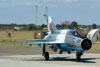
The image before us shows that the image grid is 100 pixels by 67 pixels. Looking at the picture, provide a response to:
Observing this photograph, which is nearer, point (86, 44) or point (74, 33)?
point (86, 44)

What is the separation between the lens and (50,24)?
30125 mm

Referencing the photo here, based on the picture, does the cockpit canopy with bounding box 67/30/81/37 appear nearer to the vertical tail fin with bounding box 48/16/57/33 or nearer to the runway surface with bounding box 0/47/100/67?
Result: the runway surface with bounding box 0/47/100/67

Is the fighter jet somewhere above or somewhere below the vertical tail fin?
below

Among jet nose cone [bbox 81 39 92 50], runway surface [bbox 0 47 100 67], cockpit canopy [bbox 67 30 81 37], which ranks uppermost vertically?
cockpit canopy [bbox 67 30 81 37]

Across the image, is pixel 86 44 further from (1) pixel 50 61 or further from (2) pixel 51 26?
(2) pixel 51 26

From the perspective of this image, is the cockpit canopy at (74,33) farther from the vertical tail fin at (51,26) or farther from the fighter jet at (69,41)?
the vertical tail fin at (51,26)

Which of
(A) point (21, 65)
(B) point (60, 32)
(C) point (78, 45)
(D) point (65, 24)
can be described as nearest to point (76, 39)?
(C) point (78, 45)

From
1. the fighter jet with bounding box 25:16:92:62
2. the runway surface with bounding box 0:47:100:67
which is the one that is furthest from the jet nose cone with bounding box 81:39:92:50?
the runway surface with bounding box 0:47:100:67

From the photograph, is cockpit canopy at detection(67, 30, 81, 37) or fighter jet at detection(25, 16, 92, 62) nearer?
fighter jet at detection(25, 16, 92, 62)

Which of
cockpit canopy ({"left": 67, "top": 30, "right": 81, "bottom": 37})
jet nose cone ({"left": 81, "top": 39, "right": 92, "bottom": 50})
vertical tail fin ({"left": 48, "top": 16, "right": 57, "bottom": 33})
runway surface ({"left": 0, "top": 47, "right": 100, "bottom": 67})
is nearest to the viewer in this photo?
runway surface ({"left": 0, "top": 47, "right": 100, "bottom": 67})

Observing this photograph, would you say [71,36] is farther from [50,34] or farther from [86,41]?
[50,34]

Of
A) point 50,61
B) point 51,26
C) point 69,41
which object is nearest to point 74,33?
point 69,41

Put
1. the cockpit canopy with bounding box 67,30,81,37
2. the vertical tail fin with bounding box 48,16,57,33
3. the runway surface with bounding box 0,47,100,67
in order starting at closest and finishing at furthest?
the runway surface with bounding box 0,47,100,67, the cockpit canopy with bounding box 67,30,81,37, the vertical tail fin with bounding box 48,16,57,33

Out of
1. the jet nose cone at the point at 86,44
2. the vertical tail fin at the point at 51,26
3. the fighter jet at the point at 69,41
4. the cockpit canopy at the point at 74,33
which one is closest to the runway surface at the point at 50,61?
the fighter jet at the point at 69,41
